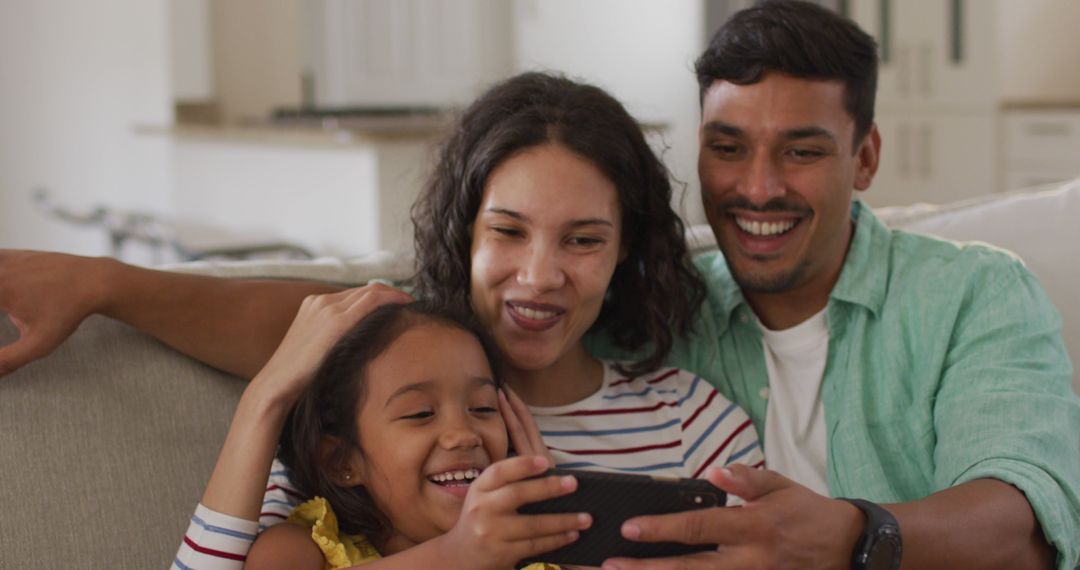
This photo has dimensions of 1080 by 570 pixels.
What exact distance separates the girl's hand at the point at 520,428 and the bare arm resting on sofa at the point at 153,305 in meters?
0.19

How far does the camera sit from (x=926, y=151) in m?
6.00

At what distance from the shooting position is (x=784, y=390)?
71.6 inches

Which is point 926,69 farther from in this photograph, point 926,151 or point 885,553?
point 885,553

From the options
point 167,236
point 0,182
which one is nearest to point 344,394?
point 167,236

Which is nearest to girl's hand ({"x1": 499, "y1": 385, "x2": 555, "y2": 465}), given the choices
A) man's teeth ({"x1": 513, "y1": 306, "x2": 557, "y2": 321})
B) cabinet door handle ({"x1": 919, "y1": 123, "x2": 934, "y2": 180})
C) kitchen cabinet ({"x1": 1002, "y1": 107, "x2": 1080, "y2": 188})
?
man's teeth ({"x1": 513, "y1": 306, "x2": 557, "y2": 321})

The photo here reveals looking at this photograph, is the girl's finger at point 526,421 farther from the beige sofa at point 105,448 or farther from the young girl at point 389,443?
the beige sofa at point 105,448

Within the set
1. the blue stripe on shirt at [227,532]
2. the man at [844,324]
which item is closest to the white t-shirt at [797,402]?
the man at [844,324]

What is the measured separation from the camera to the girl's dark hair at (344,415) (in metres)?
1.43

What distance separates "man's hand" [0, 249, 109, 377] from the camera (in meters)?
1.48

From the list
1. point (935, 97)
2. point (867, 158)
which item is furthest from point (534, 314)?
point (935, 97)

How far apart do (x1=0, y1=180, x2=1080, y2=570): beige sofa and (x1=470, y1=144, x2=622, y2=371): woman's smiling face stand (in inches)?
15.0

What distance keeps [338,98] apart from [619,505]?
5905 mm

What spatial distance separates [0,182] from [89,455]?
6.38 meters

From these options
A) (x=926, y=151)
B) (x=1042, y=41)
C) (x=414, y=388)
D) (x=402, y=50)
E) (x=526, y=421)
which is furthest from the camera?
(x=402, y=50)
